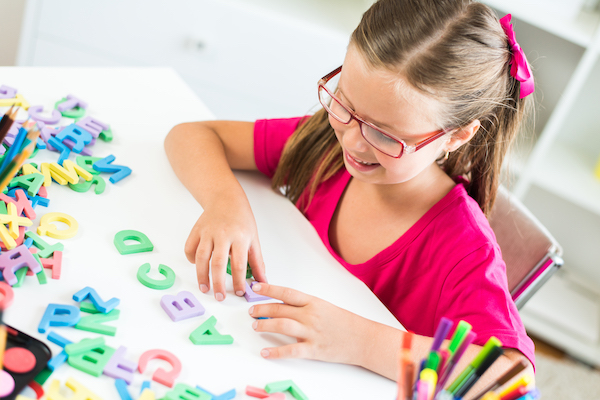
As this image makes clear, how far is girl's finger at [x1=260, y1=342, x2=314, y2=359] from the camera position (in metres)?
0.62

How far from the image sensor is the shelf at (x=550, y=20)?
5.27 feet

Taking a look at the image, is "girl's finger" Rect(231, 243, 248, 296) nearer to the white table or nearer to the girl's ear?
the white table

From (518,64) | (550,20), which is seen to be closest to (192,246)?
(518,64)

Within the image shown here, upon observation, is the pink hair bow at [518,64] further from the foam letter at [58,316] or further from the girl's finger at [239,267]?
the foam letter at [58,316]

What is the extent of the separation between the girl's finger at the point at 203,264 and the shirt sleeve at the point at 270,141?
35 centimetres

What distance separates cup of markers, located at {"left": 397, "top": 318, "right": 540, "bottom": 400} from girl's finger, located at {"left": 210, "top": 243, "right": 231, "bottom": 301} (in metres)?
0.32

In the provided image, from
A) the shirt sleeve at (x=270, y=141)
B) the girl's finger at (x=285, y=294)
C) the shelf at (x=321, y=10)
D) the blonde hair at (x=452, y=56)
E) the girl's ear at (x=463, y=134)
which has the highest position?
the blonde hair at (x=452, y=56)

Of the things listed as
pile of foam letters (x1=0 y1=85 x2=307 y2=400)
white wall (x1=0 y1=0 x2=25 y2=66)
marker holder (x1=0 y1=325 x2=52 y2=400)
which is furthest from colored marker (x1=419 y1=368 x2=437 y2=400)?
white wall (x1=0 y1=0 x2=25 y2=66)

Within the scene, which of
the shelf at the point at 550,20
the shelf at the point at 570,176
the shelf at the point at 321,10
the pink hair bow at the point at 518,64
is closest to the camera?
the pink hair bow at the point at 518,64

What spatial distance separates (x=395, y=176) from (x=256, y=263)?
0.86 ft

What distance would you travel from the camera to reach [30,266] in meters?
0.60

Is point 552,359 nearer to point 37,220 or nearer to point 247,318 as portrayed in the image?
point 247,318

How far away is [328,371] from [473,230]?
0.37 meters

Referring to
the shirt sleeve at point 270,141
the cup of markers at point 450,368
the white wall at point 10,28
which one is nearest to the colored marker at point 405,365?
the cup of markers at point 450,368
